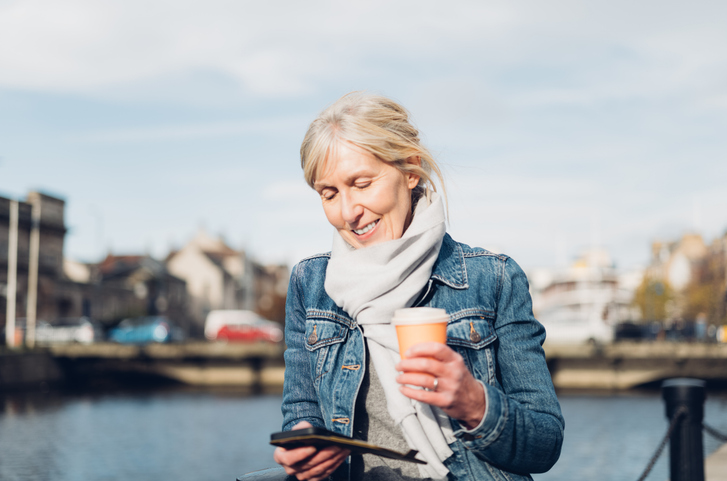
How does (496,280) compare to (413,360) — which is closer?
(413,360)

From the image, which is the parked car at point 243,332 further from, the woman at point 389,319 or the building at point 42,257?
the woman at point 389,319

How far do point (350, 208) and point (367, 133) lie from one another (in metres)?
0.20

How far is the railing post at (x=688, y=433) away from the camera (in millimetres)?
4895

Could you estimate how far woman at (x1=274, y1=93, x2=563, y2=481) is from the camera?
1.76 m

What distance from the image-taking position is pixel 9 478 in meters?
15.3

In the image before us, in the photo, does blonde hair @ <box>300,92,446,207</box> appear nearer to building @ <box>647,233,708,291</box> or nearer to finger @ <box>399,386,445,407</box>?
finger @ <box>399,386,445,407</box>

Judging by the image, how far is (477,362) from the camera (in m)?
1.85

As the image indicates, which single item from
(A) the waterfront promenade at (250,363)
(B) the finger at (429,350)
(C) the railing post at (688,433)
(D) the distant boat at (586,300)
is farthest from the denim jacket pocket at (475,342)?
(D) the distant boat at (586,300)

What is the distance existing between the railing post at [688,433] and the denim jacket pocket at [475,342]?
3.56 m

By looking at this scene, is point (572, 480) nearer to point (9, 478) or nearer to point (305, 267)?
point (9, 478)

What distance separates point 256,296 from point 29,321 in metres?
56.5

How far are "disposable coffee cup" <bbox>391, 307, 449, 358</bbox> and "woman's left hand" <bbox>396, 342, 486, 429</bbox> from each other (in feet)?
0.14

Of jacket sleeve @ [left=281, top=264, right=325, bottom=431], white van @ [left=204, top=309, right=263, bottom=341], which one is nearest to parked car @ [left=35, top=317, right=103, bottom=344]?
white van @ [left=204, top=309, right=263, bottom=341]

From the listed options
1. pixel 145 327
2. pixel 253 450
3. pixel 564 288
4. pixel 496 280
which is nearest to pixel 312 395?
pixel 496 280
